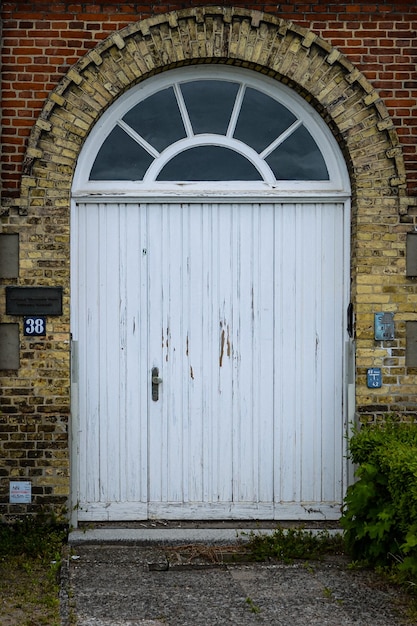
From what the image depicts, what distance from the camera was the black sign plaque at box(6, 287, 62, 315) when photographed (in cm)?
755

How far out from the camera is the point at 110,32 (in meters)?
7.58

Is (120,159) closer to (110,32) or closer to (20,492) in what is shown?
(110,32)

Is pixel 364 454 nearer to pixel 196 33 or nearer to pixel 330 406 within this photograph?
pixel 330 406

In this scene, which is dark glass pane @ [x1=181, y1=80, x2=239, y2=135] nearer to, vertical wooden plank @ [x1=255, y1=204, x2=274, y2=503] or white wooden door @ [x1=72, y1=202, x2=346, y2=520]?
white wooden door @ [x1=72, y1=202, x2=346, y2=520]

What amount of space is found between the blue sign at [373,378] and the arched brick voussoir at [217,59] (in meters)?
1.49

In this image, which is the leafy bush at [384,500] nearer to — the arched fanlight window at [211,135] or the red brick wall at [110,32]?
the red brick wall at [110,32]

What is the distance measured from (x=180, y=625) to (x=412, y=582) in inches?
63.9

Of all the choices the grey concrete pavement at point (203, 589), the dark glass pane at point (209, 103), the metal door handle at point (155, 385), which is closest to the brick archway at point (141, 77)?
the dark glass pane at point (209, 103)

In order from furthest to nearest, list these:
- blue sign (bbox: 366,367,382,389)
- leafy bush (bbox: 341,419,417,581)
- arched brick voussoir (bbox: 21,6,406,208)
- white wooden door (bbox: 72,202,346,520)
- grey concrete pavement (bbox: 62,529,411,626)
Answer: white wooden door (bbox: 72,202,346,520) < blue sign (bbox: 366,367,382,389) < arched brick voussoir (bbox: 21,6,406,208) < leafy bush (bbox: 341,419,417,581) < grey concrete pavement (bbox: 62,529,411,626)

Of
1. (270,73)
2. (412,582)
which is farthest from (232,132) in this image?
(412,582)

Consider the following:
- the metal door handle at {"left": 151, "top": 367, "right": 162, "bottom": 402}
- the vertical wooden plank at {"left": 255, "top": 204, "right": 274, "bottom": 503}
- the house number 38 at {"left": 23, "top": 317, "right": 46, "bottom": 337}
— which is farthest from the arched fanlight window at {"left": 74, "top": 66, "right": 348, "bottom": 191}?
the metal door handle at {"left": 151, "top": 367, "right": 162, "bottom": 402}

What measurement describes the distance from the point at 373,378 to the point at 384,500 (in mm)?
1296

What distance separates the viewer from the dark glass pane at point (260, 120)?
791 cm

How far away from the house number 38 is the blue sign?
273cm
